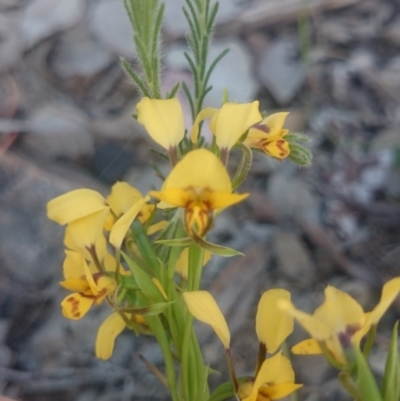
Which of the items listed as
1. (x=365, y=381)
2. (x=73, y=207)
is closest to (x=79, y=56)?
(x=73, y=207)

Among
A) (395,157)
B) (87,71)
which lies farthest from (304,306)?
(87,71)

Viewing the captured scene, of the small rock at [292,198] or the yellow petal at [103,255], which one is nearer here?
the yellow petal at [103,255]

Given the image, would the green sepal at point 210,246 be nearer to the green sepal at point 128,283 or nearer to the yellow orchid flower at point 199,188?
the yellow orchid flower at point 199,188

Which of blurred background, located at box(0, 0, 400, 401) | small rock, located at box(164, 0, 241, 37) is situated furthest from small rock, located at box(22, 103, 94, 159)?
small rock, located at box(164, 0, 241, 37)

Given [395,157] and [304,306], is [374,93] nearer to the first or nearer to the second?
[395,157]

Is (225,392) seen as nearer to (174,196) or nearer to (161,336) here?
(161,336)

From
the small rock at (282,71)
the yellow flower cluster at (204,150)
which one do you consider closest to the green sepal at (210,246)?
the yellow flower cluster at (204,150)

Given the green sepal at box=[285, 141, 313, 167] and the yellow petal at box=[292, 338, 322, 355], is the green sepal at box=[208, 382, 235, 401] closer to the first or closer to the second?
the yellow petal at box=[292, 338, 322, 355]
